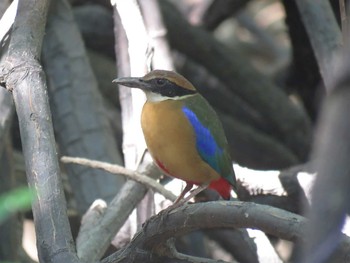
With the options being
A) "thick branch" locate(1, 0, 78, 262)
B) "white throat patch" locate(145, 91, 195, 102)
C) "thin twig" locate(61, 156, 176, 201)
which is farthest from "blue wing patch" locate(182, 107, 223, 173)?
"thick branch" locate(1, 0, 78, 262)

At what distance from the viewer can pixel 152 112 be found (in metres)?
2.98

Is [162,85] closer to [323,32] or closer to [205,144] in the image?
[205,144]

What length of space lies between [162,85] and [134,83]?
0.47 ft

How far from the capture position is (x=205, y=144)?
2.97 m

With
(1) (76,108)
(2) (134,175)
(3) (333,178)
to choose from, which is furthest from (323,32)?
(3) (333,178)

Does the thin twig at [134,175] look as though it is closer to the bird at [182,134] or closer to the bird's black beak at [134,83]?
the bird at [182,134]

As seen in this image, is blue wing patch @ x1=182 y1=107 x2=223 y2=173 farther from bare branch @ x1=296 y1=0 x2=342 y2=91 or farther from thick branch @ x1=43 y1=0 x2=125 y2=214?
thick branch @ x1=43 y1=0 x2=125 y2=214

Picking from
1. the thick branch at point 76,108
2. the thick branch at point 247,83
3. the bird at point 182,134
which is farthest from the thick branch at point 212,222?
the thick branch at point 247,83

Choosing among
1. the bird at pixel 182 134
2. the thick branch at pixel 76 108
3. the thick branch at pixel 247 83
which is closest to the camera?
the bird at pixel 182 134

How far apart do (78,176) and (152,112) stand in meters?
1.34

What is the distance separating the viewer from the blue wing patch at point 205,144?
2.96 meters

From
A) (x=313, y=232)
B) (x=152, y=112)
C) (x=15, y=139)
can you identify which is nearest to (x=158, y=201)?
(x=152, y=112)

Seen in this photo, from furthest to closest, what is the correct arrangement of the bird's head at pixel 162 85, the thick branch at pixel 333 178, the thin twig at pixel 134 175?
the thin twig at pixel 134 175, the bird's head at pixel 162 85, the thick branch at pixel 333 178

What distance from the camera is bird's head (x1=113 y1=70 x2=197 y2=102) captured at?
3000 millimetres
